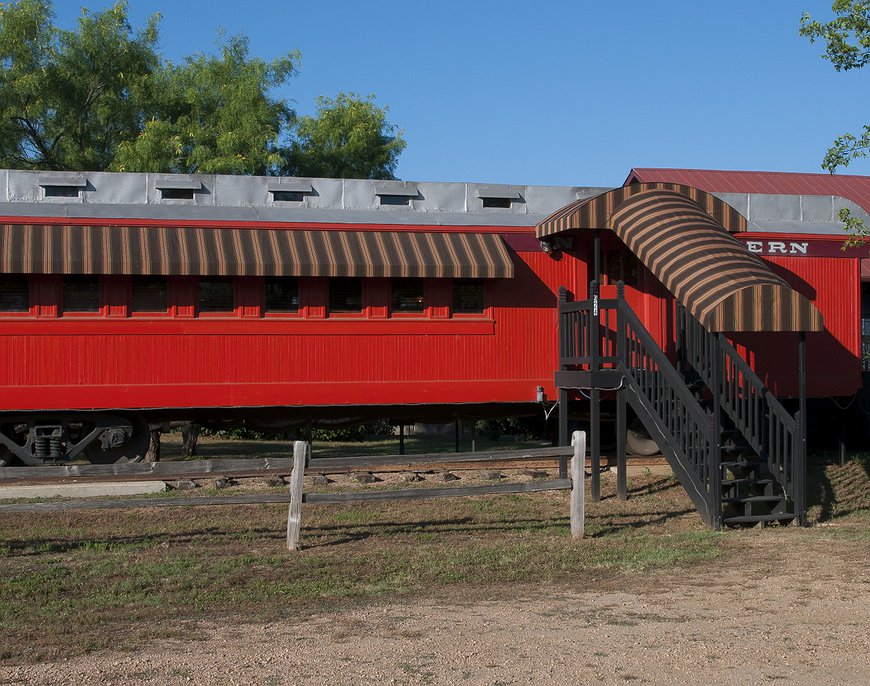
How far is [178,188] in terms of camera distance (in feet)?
44.1

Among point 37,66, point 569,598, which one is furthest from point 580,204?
point 37,66

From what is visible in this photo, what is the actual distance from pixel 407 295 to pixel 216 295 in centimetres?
232

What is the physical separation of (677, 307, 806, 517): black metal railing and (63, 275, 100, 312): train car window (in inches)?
272

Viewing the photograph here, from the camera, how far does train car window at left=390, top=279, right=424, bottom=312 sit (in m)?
13.4

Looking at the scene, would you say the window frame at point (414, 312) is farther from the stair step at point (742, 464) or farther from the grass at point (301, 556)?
the stair step at point (742, 464)

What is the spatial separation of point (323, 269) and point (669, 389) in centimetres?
433

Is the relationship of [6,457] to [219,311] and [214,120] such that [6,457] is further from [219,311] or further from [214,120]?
[214,120]

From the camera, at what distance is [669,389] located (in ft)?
36.0

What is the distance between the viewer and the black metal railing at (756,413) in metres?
10.6

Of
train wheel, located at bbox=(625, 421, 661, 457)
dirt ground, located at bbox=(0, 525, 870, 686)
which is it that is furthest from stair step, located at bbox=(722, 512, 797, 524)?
train wheel, located at bbox=(625, 421, 661, 457)

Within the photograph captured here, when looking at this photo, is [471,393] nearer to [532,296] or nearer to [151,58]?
[532,296]

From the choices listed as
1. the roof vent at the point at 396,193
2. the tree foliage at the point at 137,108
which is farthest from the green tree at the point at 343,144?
the roof vent at the point at 396,193

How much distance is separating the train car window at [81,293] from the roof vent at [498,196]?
495 cm

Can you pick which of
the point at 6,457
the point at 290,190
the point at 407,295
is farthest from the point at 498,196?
the point at 6,457
